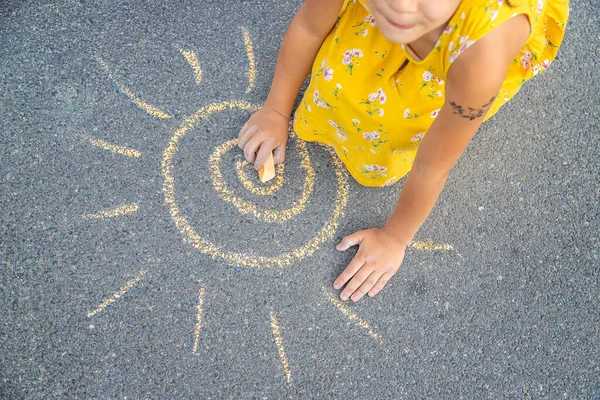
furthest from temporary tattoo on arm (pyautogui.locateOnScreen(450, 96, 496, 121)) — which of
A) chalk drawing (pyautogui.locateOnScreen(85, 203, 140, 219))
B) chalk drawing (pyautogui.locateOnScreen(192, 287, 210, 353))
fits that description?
chalk drawing (pyautogui.locateOnScreen(85, 203, 140, 219))

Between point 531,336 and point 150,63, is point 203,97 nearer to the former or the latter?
point 150,63

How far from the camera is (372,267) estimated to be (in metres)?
1.62

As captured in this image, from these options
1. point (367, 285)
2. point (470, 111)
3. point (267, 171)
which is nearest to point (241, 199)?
point (267, 171)

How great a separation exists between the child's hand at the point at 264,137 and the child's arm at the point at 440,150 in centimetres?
38

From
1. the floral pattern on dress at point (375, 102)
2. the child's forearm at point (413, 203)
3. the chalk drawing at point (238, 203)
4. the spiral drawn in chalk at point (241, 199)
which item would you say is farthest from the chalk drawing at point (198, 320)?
the floral pattern on dress at point (375, 102)

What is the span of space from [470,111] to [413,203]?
377 mm

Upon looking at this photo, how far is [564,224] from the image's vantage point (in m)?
1.79

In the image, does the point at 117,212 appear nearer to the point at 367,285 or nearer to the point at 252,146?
the point at 252,146

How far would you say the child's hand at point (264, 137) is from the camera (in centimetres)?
170

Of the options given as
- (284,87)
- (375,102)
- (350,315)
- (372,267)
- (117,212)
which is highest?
(375,102)

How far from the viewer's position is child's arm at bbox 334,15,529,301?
3.43 feet

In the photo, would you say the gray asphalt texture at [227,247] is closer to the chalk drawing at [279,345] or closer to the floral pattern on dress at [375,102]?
the chalk drawing at [279,345]

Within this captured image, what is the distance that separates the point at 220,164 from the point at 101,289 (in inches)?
21.6

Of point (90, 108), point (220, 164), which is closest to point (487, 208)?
point (220, 164)
